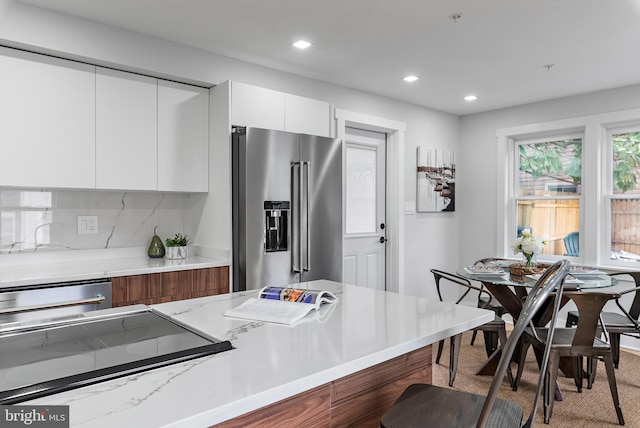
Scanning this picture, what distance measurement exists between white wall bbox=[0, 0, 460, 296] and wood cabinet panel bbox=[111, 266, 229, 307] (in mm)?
1362

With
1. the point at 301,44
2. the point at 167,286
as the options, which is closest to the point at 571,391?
the point at 167,286

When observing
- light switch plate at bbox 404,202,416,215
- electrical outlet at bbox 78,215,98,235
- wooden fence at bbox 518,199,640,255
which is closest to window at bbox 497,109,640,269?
wooden fence at bbox 518,199,640,255

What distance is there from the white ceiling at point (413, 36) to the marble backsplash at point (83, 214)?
1.15m

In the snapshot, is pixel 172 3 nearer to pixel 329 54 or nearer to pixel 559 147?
pixel 329 54

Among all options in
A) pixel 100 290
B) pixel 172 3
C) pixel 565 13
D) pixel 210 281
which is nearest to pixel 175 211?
pixel 210 281

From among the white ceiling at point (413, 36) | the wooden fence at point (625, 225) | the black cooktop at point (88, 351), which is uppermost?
the white ceiling at point (413, 36)

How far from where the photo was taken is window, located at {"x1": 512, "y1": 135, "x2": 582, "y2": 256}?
4.67 metres

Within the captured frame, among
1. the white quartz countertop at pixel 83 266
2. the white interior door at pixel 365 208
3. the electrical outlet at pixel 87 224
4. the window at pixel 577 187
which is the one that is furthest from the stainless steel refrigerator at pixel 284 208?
the window at pixel 577 187

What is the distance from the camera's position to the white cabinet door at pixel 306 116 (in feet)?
11.3

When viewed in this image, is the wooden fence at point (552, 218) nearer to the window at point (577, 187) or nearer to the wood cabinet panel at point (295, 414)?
the window at point (577, 187)

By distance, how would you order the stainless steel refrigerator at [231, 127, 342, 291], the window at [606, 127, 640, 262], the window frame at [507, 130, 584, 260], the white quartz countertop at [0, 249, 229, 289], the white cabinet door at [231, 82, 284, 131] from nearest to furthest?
the white quartz countertop at [0, 249, 229, 289] < the stainless steel refrigerator at [231, 127, 342, 291] < the white cabinet door at [231, 82, 284, 131] < the window at [606, 127, 640, 262] < the window frame at [507, 130, 584, 260]

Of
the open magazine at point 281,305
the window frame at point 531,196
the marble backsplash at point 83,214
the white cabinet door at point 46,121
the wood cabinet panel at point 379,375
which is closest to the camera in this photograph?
the wood cabinet panel at point 379,375

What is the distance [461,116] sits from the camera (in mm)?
5504

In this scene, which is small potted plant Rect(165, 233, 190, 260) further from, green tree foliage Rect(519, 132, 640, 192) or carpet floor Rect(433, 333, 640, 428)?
green tree foliage Rect(519, 132, 640, 192)
